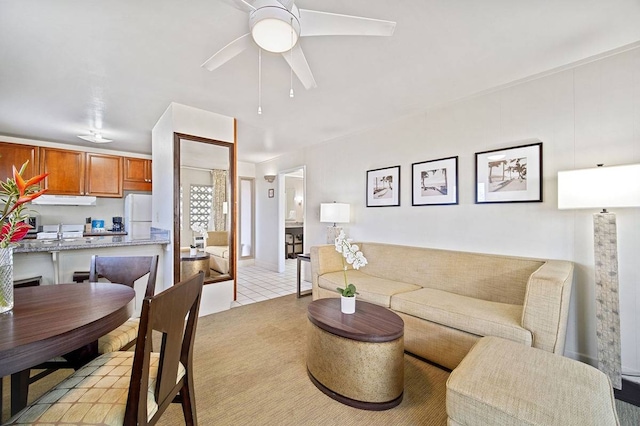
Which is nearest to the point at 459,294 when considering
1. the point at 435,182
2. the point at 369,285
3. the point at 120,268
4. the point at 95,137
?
the point at 369,285

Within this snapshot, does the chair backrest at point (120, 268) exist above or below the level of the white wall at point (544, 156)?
below

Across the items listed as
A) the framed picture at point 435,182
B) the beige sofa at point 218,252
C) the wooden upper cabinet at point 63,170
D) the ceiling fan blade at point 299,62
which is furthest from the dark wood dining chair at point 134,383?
the wooden upper cabinet at point 63,170

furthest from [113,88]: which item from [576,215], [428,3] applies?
[576,215]

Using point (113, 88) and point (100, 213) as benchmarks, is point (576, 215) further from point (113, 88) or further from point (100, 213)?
point (100, 213)

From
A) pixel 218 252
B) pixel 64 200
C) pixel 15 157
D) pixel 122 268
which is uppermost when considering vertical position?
pixel 15 157

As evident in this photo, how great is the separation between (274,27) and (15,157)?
5.17m

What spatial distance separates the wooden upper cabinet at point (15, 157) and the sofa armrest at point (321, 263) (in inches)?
182

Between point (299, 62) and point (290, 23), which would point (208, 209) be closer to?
point (299, 62)

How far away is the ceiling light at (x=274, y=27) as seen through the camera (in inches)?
54.2

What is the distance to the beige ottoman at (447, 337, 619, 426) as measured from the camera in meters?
1.04

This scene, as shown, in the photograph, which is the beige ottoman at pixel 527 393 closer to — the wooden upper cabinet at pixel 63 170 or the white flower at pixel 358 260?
the white flower at pixel 358 260

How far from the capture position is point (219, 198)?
356cm

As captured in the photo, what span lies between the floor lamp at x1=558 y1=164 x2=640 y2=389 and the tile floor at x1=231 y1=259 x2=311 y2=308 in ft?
11.4

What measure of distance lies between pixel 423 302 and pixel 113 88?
3613 mm
